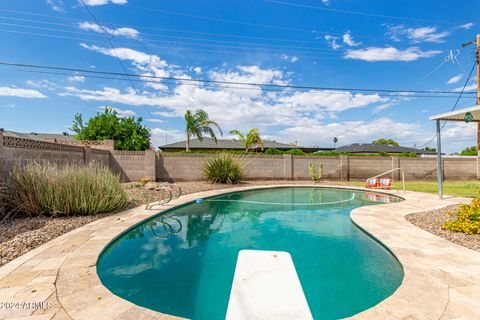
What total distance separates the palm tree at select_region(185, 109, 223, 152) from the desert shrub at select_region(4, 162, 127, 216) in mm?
16997

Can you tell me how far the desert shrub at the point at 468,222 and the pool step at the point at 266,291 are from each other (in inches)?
144

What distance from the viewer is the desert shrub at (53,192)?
5.37 m

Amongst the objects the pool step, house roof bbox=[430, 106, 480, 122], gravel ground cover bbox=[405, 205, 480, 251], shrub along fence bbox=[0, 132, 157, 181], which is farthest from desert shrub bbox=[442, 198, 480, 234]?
shrub along fence bbox=[0, 132, 157, 181]

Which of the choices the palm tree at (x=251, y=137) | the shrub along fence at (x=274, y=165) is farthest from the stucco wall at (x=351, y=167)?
the palm tree at (x=251, y=137)

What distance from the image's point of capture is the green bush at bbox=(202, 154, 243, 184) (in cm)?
1277

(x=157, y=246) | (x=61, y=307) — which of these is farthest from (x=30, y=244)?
(x=61, y=307)

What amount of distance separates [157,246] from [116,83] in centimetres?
1258

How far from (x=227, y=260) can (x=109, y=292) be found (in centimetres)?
187

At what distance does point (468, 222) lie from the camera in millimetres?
4617

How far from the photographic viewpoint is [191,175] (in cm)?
1408

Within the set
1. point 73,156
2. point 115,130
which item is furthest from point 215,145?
point 73,156

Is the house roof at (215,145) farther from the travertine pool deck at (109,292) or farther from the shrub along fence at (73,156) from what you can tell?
the travertine pool deck at (109,292)

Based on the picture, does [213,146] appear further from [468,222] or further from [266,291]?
[266,291]

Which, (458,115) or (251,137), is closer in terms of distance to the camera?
(458,115)
